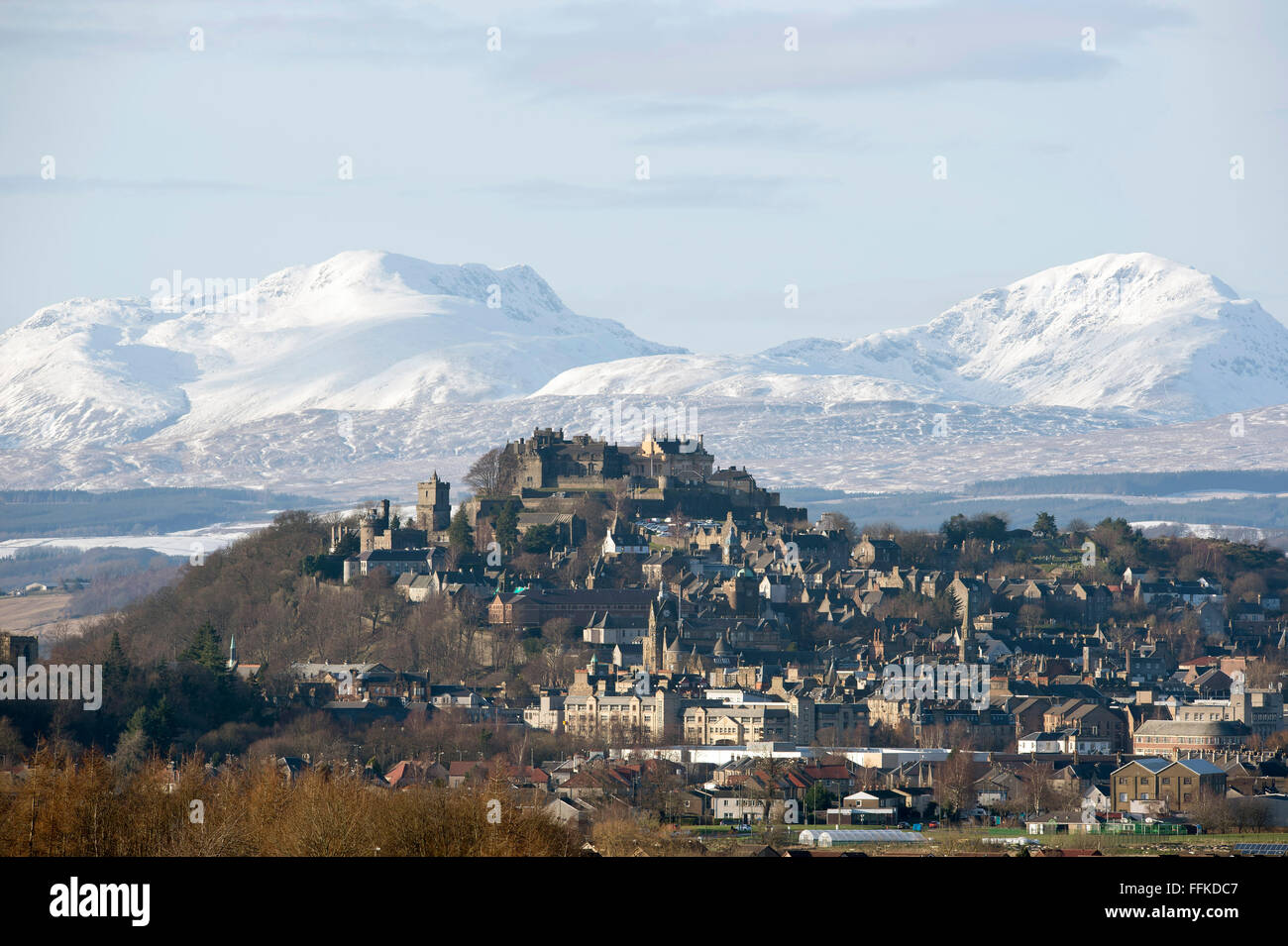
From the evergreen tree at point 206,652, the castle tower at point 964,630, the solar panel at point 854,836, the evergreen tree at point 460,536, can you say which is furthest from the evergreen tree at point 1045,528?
the solar panel at point 854,836

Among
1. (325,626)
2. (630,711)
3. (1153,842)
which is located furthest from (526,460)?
(1153,842)

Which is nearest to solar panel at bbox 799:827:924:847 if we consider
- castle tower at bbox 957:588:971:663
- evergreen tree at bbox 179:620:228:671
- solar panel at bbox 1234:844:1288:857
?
solar panel at bbox 1234:844:1288:857

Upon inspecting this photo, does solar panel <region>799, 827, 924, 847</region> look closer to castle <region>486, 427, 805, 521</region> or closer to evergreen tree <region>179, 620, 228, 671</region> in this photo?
evergreen tree <region>179, 620, 228, 671</region>

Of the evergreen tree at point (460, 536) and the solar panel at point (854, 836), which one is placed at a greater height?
the evergreen tree at point (460, 536)

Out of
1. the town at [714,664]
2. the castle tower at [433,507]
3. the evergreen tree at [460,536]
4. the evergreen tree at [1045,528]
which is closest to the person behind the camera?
the town at [714,664]

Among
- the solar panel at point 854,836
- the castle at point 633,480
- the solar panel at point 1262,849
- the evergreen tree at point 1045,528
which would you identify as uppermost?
the castle at point 633,480

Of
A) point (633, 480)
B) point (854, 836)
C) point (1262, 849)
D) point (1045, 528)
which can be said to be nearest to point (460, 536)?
point (633, 480)

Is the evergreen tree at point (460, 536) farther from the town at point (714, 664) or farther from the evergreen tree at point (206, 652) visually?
the evergreen tree at point (206, 652)

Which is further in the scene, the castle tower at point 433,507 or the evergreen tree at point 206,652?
the castle tower at point 433,507
